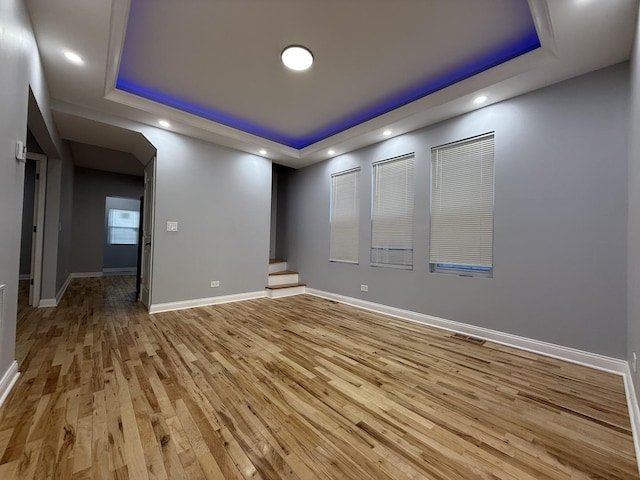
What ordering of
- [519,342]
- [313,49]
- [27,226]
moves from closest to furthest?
1. [313,49]
2. [519,342]
3. [27,226]

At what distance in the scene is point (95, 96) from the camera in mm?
Result: 3102

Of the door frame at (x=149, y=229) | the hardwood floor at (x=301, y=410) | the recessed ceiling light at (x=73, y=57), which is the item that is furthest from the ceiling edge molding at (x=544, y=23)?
the door frame at (x=149, y=229)

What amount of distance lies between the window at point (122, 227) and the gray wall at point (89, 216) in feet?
2.83

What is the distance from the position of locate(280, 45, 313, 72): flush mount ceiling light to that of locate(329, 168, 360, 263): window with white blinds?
7.20ft

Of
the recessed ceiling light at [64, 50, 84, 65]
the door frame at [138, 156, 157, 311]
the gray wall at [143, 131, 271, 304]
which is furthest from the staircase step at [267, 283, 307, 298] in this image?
the recessed ceiling light at [64, 50, 84, 65]

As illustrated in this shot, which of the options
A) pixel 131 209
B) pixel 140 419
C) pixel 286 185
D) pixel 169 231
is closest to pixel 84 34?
pixel 169 231

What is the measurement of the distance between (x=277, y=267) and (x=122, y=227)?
19.4ft

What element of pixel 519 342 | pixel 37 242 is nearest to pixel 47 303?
pixel 37 242

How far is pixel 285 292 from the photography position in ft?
17.4

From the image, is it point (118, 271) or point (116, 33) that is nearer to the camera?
point (116, 33)

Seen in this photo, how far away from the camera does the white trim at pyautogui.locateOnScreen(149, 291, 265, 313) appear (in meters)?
3.93

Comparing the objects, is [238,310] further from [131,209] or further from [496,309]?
[131,209]

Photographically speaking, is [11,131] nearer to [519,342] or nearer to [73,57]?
[73,57]

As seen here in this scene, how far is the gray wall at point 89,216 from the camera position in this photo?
7008 millimetres
